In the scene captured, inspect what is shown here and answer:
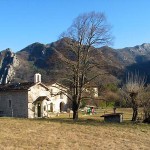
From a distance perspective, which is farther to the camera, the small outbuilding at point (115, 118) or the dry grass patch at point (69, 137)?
the small outbuilding at point (115, 118)

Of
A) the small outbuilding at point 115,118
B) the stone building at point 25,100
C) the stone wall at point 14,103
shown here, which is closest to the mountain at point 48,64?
the stone building at point 25,100

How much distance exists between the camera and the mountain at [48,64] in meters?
38.5

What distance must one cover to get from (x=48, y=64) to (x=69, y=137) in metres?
22.1

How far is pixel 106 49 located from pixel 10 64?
346 ft

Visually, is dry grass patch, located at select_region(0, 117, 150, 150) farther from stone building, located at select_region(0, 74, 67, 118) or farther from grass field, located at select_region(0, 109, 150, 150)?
stone building, located at select_region(0, 74, 67, 118)

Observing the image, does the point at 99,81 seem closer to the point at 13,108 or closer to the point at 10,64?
the point at 13,108

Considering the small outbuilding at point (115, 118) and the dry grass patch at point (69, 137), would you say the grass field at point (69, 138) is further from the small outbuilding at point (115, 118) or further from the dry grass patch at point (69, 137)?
the small outbuilding at point (115, 118)

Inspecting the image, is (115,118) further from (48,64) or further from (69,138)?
(69,138)

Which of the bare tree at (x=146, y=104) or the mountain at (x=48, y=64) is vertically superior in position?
the mountain at (x=48, y=64)

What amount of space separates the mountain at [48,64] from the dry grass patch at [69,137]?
1285 centimetres

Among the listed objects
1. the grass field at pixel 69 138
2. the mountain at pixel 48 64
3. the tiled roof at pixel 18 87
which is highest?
the mountain at pixel 48 64

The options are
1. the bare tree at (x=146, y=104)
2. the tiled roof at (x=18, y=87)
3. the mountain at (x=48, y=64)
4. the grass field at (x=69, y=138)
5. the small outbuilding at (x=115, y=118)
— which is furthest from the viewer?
the tiled roof at (x=18, y=87)

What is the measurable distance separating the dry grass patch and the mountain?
12853mm

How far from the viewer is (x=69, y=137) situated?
861 inches
